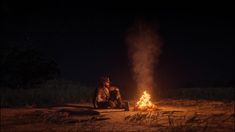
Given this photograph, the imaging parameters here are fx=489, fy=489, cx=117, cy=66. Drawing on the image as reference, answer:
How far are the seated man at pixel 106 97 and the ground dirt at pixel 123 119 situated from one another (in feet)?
3.14

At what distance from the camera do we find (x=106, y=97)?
2042cm

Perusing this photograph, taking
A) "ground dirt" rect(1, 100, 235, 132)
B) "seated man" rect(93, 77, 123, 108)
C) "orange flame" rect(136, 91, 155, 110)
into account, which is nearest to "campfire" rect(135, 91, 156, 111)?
"orange flame" rect(136, 91, 155, 110)

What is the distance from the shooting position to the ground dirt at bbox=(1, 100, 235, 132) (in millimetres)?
13648

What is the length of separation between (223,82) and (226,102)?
1264 centimetres

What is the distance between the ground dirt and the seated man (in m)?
0.96

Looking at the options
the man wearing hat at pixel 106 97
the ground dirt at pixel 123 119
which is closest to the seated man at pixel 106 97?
the man wearing hat at pixel 106 97

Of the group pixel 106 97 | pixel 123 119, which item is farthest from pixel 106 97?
pixel 123 119

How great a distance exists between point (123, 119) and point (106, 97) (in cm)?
468

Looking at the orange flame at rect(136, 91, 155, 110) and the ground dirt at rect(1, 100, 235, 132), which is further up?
the orange flame at rect(136, 91, 155, 110)

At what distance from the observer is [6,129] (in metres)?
14.2

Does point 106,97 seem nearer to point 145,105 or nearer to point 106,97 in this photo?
point 106,97

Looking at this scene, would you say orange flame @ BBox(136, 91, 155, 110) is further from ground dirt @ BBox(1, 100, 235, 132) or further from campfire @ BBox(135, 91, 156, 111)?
ground dirt @ BBox(1, 100, 235, 132)

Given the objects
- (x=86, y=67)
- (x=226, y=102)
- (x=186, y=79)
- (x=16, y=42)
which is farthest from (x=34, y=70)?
(x=226, y=102)

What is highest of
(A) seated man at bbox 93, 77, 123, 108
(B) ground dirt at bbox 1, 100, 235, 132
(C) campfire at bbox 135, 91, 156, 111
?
(A) seated man at bbox 93, 77, 123, 108
